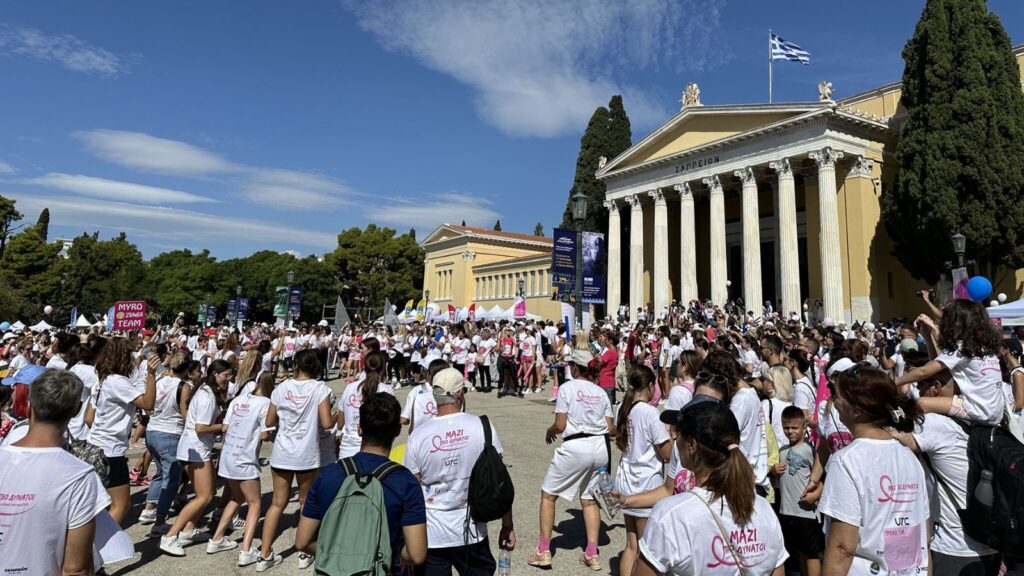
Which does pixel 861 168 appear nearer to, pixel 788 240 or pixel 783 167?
pixel 783 167

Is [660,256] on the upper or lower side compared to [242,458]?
upper

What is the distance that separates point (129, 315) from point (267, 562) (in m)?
16.2

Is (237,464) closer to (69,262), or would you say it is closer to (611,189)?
(611,189)

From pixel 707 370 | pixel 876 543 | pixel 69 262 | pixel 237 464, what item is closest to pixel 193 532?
pixel 237 464

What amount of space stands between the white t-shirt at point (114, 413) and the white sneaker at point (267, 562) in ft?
A: 5.79

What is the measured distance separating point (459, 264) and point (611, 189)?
88.2ft

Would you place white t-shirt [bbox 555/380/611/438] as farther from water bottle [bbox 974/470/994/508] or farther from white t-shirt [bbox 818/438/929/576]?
water bottle [bbox 974/470/994/508]

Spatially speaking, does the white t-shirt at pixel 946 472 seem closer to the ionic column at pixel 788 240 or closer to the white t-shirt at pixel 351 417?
the white t-shirt at pixel 351 417

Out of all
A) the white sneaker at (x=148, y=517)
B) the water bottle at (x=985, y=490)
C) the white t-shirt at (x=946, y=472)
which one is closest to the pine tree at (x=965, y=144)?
the white t-shirt at (x=946, y=472)

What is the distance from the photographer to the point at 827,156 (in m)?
27.6

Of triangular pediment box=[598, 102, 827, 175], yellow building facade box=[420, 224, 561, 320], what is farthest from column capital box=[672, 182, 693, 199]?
yellow building facade box=[420, 224, 561, 320]

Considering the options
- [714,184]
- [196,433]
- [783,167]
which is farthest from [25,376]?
[714,184]

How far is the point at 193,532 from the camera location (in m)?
5.46

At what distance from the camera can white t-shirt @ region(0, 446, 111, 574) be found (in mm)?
2398
